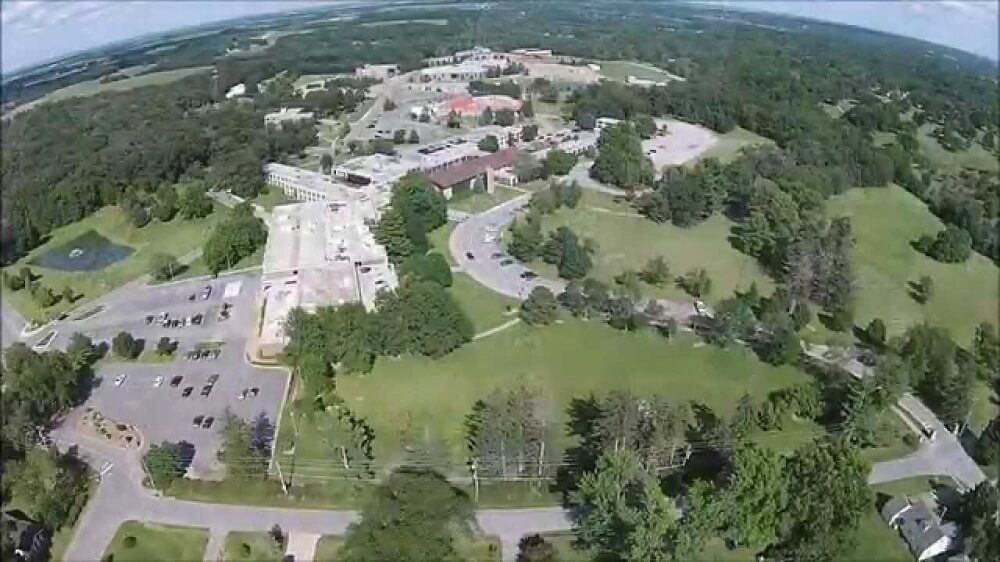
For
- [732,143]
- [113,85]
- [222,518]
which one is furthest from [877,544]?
[113,85]

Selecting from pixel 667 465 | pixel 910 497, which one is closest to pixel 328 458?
pixel 667 465

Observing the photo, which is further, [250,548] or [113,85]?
[113,85]

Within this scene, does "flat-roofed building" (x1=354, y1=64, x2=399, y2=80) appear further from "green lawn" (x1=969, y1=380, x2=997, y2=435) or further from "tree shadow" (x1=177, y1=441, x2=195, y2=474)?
"green lawn" (x1=969, y1=380, x2=997, y2=435)

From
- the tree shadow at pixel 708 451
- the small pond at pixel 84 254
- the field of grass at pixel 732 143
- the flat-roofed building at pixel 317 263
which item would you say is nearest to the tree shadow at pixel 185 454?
the flat-roofed building at pixel 317 263

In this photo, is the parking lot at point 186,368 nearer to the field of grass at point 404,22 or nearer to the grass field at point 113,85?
the grass field at point 113,85

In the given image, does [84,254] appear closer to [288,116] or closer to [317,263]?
[317,263]

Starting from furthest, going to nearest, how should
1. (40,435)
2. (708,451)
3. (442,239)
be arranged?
(442,239) < (40,435) < (708,451)

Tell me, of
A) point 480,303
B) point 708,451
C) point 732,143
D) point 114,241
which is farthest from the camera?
point 732,143

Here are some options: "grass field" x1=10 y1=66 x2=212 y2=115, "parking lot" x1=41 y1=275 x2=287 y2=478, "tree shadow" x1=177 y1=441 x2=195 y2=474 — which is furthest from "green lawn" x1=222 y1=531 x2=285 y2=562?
"grass field" x1=10 y1=66 x2=212 y2=115

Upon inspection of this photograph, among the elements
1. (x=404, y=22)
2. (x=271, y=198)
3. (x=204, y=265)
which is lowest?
(x=204, y=265)
